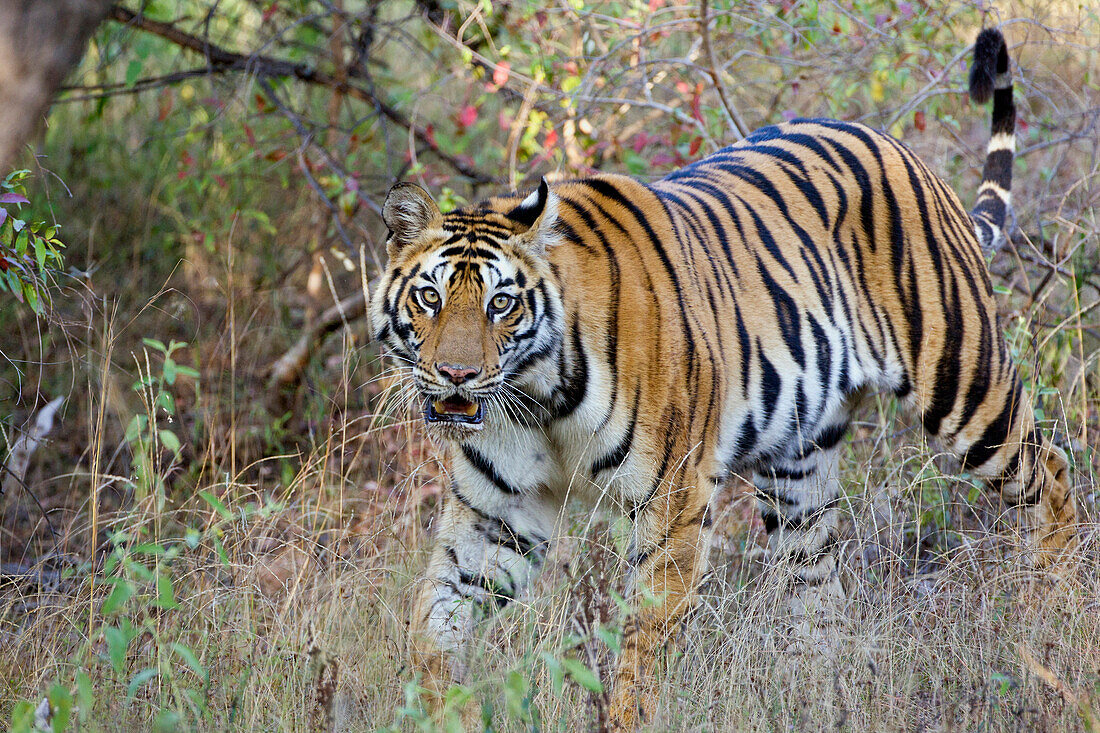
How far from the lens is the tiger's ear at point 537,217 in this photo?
2986mm

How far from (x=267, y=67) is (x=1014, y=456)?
13.5 feet

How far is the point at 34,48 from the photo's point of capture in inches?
62.0

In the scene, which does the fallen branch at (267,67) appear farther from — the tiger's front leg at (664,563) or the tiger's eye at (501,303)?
the tiger's front leg at (664,563)

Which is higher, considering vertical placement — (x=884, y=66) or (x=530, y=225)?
(x=884, y=66)

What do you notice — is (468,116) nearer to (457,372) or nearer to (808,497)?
(808,497)

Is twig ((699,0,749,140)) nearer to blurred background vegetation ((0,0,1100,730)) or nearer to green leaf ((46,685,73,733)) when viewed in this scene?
blurred background vegetation ((0,0,1100,730))

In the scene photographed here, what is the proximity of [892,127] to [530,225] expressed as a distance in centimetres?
294

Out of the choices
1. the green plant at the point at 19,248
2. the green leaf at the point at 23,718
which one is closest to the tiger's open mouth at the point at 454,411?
the green plant at the point at 19,248

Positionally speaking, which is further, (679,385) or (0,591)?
(0,591)

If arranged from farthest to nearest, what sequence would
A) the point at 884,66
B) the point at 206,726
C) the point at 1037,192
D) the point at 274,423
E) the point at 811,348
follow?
the point at 1037,192
the point at 274,423
the point at 884,66
the point at 811,348
the point at 206,726

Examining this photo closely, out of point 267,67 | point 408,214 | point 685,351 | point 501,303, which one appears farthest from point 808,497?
point 267,67

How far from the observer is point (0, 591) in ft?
13.1

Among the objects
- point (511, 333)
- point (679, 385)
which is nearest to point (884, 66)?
point (679, 385)

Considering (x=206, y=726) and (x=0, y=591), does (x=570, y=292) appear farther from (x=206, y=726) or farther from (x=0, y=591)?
(x=0, y=591)
